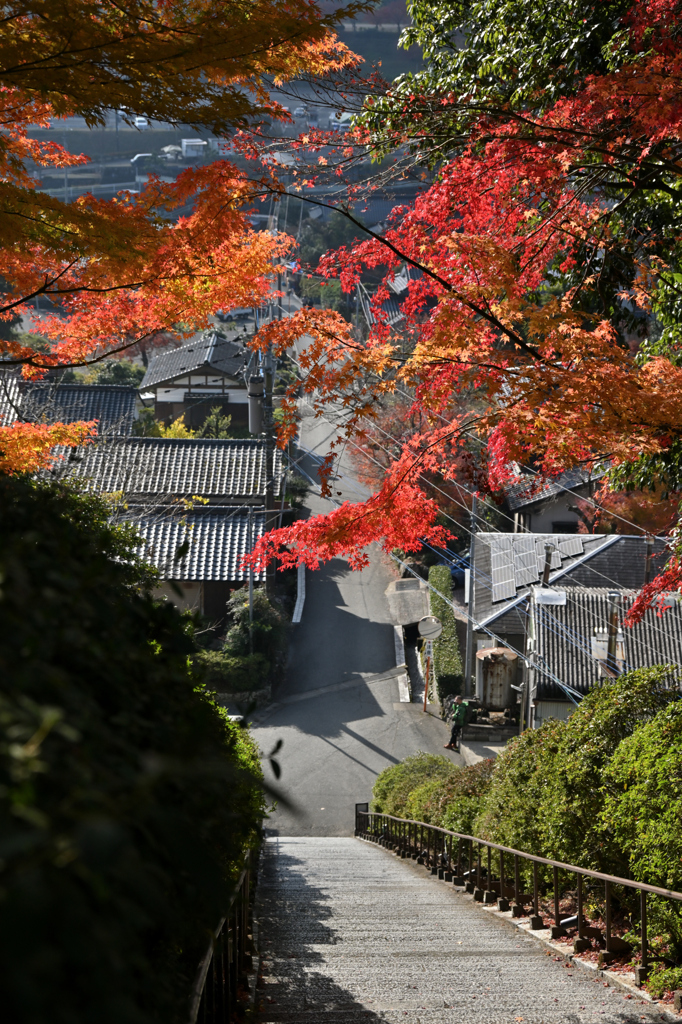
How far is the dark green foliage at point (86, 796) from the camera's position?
103cm

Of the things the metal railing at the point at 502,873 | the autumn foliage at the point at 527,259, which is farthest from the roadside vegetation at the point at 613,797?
the autumn foliage at the point at 527,259

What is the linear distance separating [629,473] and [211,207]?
222 inches

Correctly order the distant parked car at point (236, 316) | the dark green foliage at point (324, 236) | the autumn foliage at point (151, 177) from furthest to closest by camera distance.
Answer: the distant parked car at point (236, 316)
the dark green foliage at point (324, 236)
the autumn foliage at point (151, 177)

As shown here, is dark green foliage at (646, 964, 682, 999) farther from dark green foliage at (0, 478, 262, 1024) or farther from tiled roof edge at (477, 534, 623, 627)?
tiled roof edge at (477, 534, 623, 627)

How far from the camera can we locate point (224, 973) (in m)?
4.11

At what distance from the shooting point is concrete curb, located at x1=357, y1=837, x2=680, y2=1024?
485 centimetres

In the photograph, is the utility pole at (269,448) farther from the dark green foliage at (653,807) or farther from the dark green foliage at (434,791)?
the dark green foliage at (653,807)

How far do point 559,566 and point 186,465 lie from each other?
11.5 m

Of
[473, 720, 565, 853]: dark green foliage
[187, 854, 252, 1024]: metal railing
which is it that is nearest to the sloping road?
[473, 720, 565, 853]: dark green foliage

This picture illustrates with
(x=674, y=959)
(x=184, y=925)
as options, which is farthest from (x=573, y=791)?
(x=184, y=925)

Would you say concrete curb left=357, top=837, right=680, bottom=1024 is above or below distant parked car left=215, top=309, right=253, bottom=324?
below

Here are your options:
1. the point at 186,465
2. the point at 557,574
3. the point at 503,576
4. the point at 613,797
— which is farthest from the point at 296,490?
the point at 613,797

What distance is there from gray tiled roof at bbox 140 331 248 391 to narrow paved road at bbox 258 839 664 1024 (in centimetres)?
2624

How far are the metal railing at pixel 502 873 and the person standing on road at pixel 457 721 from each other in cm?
515
